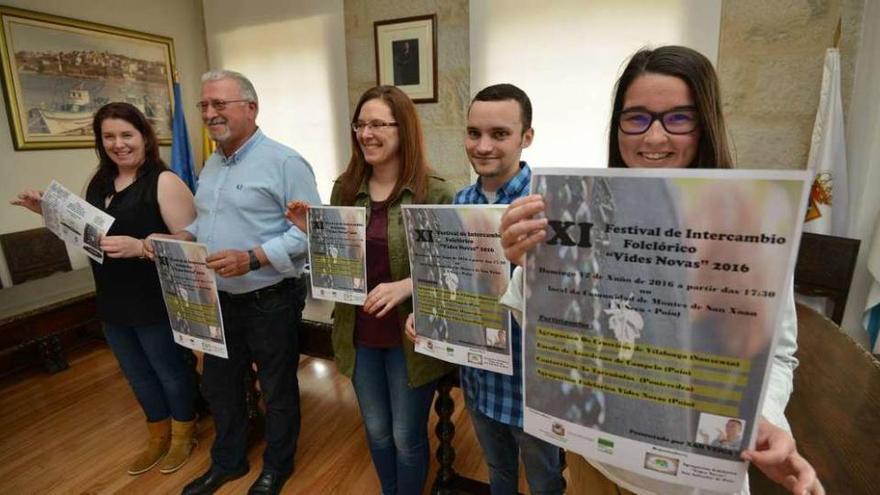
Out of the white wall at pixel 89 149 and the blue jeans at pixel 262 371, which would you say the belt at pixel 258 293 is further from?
the white wall at pixel 89 149

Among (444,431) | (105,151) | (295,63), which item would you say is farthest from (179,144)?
(444,431)

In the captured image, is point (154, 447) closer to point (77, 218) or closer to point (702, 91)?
point (77, 218)

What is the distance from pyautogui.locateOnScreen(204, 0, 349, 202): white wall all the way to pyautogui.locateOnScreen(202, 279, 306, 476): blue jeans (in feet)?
7.26

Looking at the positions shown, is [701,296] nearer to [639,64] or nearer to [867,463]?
[639,64]

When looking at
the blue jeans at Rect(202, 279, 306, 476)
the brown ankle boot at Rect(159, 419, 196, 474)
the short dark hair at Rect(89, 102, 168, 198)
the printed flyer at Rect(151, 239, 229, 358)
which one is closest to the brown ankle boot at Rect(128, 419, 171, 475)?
the brown ankle boot at Rect(159, 419, 196, 474)

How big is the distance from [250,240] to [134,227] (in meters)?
0.53

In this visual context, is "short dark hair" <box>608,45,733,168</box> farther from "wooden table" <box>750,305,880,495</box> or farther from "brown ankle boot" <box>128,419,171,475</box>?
"brown ankle boot" <box>128,419,171,475</box>

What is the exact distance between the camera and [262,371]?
172 cm

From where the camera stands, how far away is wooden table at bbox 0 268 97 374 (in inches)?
99.0

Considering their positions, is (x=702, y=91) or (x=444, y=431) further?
(x=444, y=431)

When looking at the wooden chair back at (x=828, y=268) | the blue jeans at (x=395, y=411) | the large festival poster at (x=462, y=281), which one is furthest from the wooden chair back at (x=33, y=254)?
the wooden chair back at (x=828, y=268)

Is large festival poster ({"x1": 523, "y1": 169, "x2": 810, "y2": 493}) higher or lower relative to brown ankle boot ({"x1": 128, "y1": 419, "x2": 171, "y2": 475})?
higher

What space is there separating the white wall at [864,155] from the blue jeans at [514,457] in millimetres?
2073

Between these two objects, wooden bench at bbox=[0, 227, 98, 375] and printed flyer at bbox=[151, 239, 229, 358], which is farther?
wooden bench at bbox=[0, 227, 98, 375]
